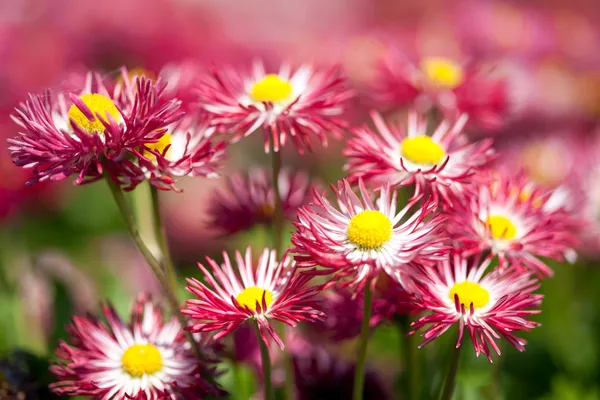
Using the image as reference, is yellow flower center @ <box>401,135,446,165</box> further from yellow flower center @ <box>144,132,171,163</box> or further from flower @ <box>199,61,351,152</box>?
yellow flower center @ <box>144,132,171,163</box>

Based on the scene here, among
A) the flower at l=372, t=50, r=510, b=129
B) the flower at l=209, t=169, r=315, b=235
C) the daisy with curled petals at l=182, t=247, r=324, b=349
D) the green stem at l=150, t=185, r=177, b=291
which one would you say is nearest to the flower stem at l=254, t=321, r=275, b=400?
the daisy with curled petals at l=182, t=247, r=324, b=349

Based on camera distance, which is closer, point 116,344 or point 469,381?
point 116,344

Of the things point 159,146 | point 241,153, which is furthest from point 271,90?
point 241,153

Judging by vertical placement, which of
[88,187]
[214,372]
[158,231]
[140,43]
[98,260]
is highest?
[140,43]

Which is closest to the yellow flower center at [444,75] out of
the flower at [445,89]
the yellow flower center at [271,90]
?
the flower at [445,89]

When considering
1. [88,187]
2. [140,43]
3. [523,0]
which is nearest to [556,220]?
[140,43]

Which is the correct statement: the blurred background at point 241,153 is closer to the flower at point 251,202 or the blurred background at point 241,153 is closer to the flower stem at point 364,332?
the flower at point 251,202

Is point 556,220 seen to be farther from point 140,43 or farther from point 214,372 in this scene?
point 140,43
